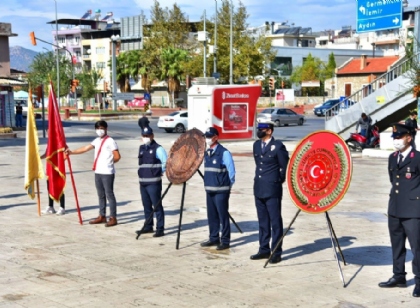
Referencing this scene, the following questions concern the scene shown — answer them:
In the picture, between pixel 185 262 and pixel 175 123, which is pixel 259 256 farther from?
pixel 175 123

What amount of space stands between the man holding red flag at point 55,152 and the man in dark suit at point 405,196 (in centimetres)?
665

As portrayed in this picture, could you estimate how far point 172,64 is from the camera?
253 ft

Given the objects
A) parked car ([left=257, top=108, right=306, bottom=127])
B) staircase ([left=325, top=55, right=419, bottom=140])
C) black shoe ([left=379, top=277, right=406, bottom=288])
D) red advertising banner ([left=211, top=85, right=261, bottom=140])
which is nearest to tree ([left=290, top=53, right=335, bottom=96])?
parked car ([left=257, top=108, right=306, bottom=127])

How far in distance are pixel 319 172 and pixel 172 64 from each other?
6930cm

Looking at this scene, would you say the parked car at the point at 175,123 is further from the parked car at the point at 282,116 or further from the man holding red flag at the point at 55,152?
the man holding red flag at the point at 55,152

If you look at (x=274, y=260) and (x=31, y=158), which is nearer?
(x=274, y=260)

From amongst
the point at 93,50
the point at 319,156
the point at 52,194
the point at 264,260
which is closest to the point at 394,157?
the point at 319,156

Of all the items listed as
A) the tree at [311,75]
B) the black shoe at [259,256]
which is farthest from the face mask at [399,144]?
the tree at [311,75]

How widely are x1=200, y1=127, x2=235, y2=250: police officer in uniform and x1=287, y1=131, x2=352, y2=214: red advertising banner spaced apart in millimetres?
1252

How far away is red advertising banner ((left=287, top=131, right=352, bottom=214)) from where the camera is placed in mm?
8484

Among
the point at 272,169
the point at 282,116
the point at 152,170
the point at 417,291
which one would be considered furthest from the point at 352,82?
the point at 417,291

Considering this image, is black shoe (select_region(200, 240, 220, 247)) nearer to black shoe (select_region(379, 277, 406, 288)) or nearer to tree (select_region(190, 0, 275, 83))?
black shoe (select_region(379, 277, 406, 288))

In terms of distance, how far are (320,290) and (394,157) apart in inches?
65.8

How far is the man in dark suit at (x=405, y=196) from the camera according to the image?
771 centimetres
